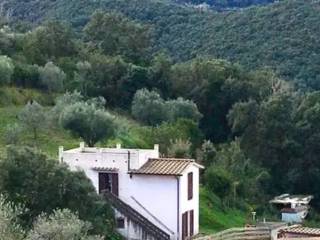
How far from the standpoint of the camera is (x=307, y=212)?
161ft

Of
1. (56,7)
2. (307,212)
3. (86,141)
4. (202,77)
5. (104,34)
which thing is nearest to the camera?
(86,141)

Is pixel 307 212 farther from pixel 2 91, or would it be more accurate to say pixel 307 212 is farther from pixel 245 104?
pixel 2 91

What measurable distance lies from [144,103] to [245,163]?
19.7 feet

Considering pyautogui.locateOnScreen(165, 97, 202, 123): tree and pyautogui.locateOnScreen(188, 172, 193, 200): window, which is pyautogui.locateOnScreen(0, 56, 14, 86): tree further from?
pyautogui.locateOnScreen(188, 172, 193, 200): window

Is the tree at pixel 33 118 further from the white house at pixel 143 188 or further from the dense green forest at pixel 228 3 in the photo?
the dense green forest at pixel 228 3

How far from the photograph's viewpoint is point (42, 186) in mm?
29422

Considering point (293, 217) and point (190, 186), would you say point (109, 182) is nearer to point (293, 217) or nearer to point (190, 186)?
point (190, 186)

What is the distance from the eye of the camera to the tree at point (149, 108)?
5197 centimetres

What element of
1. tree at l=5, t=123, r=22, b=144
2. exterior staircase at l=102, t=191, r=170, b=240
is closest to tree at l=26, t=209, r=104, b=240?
exterior staircase at l=102, t=191, r=170, b=240

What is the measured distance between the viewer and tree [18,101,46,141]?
139 feet

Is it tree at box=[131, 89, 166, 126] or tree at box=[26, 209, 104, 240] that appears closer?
tree at box=[26, 209, 104, 240]

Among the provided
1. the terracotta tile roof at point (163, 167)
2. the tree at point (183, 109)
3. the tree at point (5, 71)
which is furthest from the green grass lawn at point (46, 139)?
the tree at point (183, 109)

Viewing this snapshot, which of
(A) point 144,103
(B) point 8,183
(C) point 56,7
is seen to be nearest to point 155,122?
(A) point 144,103

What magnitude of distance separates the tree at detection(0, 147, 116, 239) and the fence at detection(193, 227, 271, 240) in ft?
17.6
